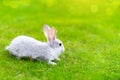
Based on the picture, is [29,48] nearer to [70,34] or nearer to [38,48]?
[38,48]

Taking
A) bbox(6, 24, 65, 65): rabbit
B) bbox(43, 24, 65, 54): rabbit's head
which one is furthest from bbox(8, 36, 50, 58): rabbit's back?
Answer: bbox(43, 24, 65, 54): rabbit's head

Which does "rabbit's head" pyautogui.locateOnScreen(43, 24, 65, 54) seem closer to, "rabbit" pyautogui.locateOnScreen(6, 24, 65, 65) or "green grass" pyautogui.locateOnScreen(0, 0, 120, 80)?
"rabbit" pyautogui.locateOnScreen(6, 24, 65, 65)

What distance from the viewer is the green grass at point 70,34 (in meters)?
8.52

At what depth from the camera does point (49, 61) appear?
29.2ft

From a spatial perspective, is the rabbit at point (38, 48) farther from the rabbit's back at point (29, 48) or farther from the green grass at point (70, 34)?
the green grass at point (70, 34)

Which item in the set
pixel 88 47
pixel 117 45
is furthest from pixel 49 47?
pixel 117 45

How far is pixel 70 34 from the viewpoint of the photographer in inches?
484

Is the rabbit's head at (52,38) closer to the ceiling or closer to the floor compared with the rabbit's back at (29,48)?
closer to the ceiling

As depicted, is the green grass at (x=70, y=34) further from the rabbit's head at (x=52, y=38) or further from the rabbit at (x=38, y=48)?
the rabbit's head at (x=52, y=38)

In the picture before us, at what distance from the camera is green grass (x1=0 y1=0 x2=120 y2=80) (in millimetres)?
8516

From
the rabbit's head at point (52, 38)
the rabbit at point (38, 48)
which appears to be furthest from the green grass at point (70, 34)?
the rabbit's head at point (52, 38)

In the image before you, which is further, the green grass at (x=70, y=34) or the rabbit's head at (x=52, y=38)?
the rabbit's head at (x=52, y=38)

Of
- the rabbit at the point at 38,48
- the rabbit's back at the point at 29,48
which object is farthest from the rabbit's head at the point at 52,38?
the rabbit's back at the point at 29,48

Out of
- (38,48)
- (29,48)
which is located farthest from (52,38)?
(29,48)
